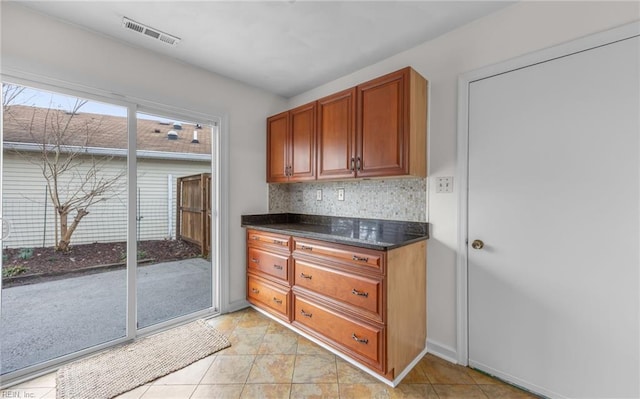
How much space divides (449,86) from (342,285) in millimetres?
1716

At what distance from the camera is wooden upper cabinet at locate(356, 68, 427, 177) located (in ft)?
6.12

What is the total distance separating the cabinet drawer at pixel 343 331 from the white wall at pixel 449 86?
0.62 m

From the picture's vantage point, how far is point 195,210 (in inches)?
103

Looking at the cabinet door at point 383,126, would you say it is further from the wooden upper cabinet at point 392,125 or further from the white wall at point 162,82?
the white wall at point 162,82

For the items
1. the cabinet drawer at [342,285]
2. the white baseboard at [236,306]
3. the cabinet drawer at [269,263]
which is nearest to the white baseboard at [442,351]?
the cabinet drawer at [342,285]

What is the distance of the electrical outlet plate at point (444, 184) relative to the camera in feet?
6.39

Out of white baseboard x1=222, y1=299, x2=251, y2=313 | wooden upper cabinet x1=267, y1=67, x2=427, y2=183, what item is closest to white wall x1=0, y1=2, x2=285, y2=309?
white baseboard x1=222, y1=299, x2=251, y2=313

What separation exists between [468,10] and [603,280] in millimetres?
1828

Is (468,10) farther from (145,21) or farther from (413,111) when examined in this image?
(145,21)

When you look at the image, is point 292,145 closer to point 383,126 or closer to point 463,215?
point 383,126

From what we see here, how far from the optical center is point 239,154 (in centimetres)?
283

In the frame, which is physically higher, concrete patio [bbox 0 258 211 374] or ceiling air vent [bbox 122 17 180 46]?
ceiling air vent [bbox 122 17 180 46]

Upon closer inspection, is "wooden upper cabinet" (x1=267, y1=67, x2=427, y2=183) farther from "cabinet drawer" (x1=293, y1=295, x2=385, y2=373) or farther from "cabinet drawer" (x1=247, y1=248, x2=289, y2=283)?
"cabinet drawer" (x1=293, y1=295, x2=385, y2=373)

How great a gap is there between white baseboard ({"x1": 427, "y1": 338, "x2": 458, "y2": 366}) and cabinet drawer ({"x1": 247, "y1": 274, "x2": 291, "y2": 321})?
1200mm
